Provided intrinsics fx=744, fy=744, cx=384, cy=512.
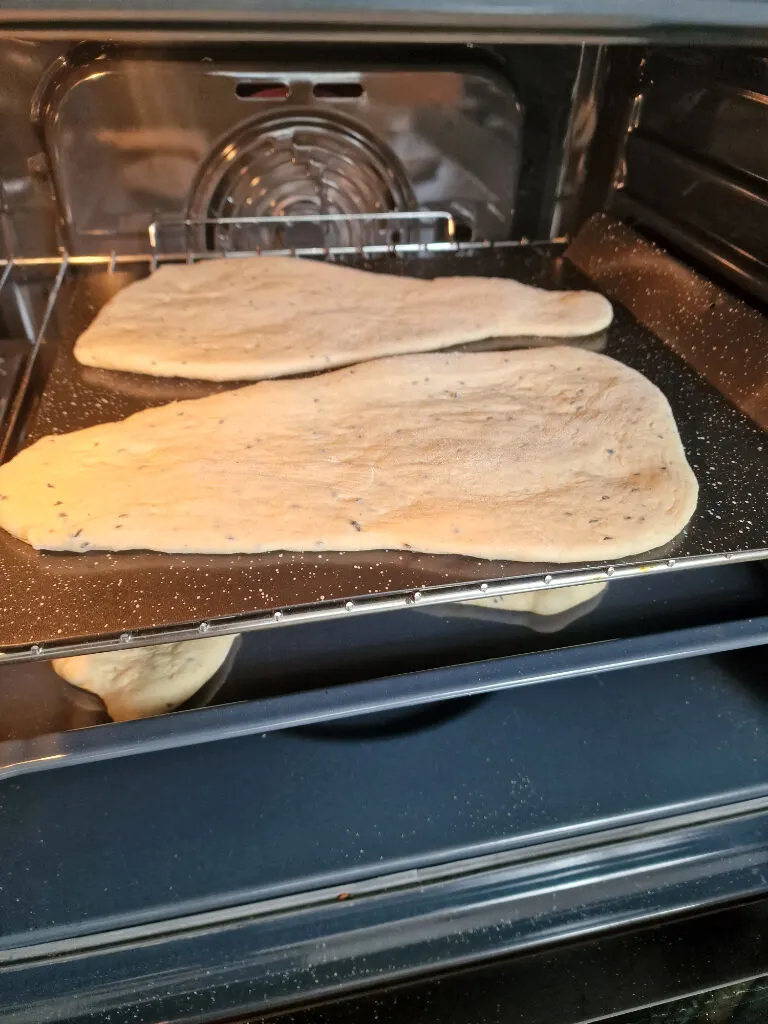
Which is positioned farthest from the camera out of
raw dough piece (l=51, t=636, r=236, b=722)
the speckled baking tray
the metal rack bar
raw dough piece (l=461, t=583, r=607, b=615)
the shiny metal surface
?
the metal rack bar

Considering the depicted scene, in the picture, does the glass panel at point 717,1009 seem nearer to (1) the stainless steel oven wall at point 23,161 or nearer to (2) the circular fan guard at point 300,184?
(2) the circular fan guard at point 300,184

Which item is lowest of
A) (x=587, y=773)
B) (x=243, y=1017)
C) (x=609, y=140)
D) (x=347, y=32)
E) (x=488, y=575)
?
(x=243, y=1017)

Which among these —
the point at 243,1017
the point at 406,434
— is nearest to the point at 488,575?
the point at 406,434

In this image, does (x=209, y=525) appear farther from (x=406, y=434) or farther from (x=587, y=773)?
(x=587, y=773)

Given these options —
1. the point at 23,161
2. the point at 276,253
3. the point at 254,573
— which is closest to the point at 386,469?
the point at 254,573

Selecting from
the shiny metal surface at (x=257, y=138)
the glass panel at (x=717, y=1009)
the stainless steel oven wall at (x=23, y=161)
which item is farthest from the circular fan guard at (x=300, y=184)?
the glass panel at (x=717, y=1009)

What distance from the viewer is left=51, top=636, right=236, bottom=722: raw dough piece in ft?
2.90

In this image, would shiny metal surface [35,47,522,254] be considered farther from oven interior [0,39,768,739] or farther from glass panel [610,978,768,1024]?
glass panel [610,978,768,1024]

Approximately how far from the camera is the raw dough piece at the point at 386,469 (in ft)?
→ 2.77

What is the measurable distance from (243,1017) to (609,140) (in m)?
1.43

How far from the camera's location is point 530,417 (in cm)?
104

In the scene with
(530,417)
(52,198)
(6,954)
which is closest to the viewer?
(6,954)

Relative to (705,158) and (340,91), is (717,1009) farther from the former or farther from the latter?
(340,91)

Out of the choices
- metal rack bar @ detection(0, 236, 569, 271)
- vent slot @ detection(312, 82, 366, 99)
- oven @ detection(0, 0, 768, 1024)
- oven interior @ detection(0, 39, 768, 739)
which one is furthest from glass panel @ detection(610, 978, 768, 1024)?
vent slot @ detection(312, 82, 366, 99)
